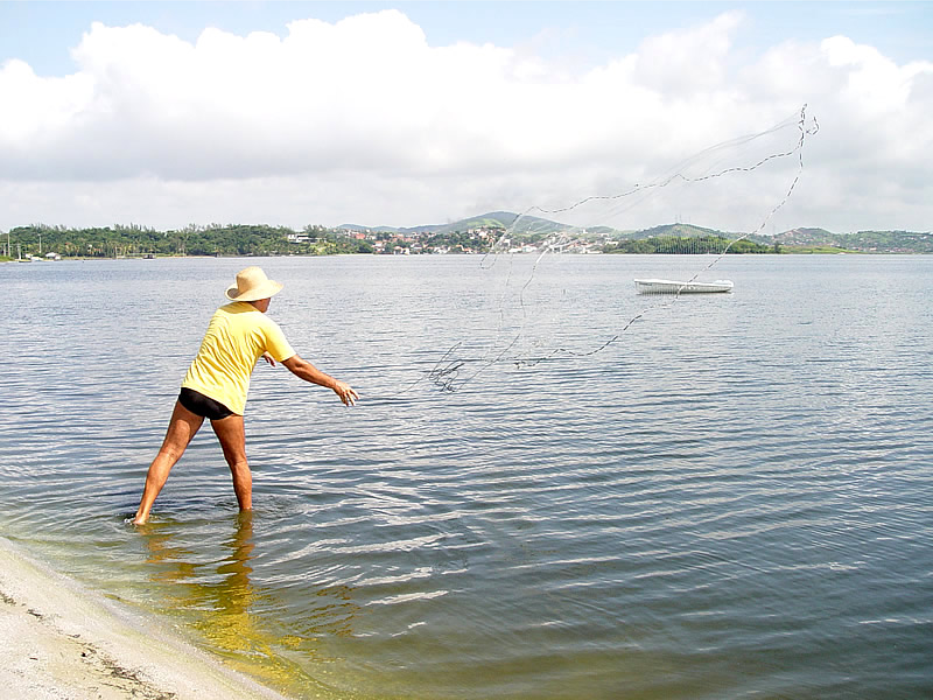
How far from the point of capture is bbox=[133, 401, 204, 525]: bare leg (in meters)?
8.10

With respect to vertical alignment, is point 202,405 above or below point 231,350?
below

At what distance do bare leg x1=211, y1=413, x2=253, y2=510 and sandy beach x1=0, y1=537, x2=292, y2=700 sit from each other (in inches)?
77.0

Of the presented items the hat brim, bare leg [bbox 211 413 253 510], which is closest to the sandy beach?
bare leg [bbox 211 413 253 510]

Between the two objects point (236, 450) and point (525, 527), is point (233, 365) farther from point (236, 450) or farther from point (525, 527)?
point (525, 527)

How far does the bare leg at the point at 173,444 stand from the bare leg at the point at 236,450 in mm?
218

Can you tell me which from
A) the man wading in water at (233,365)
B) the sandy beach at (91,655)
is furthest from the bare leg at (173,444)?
the sandy beach at (91,655)

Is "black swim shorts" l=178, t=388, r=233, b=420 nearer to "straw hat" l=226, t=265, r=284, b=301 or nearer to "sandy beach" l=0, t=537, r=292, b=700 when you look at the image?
"straw hat" l=226, t=265, r=284, b=301

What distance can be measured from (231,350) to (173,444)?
113cm

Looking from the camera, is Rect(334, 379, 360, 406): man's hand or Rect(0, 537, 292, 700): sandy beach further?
Rect(334, 379, 360, 406): man's hand

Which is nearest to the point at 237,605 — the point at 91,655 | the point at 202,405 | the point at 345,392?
the point at 91,655

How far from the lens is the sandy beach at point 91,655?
4.67 m

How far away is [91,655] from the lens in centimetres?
512

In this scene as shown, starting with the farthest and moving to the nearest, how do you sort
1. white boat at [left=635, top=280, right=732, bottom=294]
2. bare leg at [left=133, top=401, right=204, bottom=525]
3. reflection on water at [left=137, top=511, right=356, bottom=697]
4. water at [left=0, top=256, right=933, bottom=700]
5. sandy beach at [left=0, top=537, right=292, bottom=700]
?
white boat at [left=635, top=280, right=732, bottom=294]
bare leg at [left=133, top=401, right=204, bottom=525]
water at [left=0, top=256, right=933, bottom=700]
reflection on water at [left=137, top=511, right=356, bottom=697]
sandy beach at [left=0, top=537, right=292, bottom=700]

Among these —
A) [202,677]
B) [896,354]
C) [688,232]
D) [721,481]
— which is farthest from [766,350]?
[202,677]
